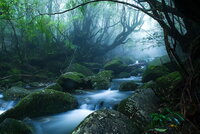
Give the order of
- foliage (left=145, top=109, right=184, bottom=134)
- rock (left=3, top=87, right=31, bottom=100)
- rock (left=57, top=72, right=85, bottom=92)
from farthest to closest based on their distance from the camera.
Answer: rock (left=57, top=72, right=85, bottom=92) < rock (left=3, top=87, right=31, bottom=100) < foliage (left=145, top=109, right=184, bottom=134)

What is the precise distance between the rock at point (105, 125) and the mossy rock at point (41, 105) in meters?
3.28

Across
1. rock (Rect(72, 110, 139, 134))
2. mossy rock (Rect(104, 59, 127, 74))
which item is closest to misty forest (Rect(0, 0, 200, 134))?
rock (Rect(72, 110, 139, 134))

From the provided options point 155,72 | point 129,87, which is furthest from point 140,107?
point 155,72

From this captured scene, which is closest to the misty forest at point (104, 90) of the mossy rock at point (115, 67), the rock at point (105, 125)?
the rock at point (105, 125)

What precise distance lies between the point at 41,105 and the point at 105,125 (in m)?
3.62

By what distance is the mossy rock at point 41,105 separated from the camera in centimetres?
530

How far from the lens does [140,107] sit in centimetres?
396

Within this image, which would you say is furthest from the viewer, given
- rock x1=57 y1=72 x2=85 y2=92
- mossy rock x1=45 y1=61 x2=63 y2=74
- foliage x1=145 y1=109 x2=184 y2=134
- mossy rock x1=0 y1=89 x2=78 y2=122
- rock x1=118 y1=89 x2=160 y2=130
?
mossy rock x1=45 y1=61 x2=63 y2=74

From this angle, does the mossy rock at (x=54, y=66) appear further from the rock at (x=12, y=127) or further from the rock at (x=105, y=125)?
the rock at (x=105, y=125)

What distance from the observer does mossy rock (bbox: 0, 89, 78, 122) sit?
5301mm

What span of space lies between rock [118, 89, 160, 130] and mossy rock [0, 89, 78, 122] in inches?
115

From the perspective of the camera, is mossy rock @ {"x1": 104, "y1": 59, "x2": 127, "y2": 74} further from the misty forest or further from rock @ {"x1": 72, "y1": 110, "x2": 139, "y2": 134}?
rock @ {"x1": 72, "y1": 110, "x2": 139, "y2": 134}

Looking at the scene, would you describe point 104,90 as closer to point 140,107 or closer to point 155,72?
point 155,72

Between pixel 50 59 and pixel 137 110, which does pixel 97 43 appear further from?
pixel 137 110
